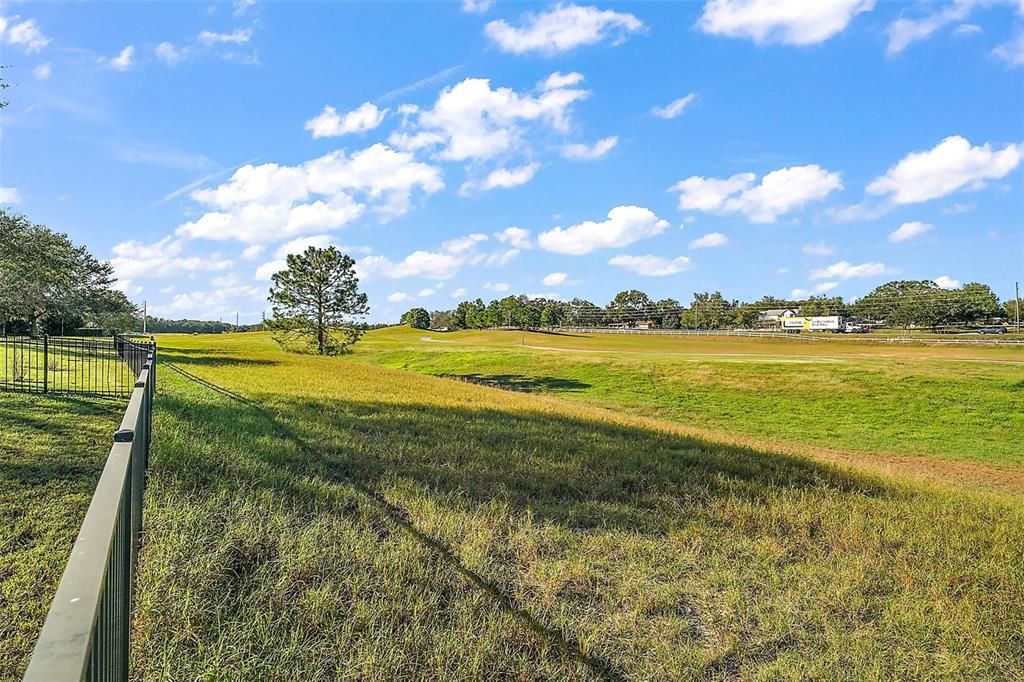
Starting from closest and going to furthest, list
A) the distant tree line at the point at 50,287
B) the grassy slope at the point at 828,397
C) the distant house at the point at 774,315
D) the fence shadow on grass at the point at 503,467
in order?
1. the fence shadow on grass at the point at 503,467
2. the grassy slope at the point at 828,397
3. the distant tree line at the point at 50,287
4. the distant house at the point at 774,315

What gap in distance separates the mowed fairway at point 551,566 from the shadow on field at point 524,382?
21.9 m

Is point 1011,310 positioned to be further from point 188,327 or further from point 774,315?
point 188,327

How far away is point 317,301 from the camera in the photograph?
4450 cm

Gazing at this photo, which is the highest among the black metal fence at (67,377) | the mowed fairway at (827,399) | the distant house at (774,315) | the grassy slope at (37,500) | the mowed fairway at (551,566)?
the distant house at (774,315)

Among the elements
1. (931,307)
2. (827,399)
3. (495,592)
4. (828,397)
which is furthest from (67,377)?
(931,307)

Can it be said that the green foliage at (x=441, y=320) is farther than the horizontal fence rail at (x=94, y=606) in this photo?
Yes

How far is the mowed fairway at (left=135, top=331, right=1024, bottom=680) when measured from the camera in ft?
10.0

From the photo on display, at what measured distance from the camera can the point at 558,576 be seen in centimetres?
389

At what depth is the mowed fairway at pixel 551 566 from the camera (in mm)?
3059

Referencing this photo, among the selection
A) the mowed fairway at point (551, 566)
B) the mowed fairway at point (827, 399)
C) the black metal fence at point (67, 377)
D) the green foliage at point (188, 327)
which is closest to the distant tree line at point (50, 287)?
the black metal fence at point (67, 377)

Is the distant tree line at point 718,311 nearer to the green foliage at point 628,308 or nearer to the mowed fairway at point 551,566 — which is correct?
the green foliage at point 628,308

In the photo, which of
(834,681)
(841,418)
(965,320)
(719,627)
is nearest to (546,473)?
(719,627)

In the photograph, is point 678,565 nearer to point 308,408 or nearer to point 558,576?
point 558,576

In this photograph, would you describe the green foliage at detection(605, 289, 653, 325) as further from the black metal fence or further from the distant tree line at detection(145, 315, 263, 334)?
the black metal fence
